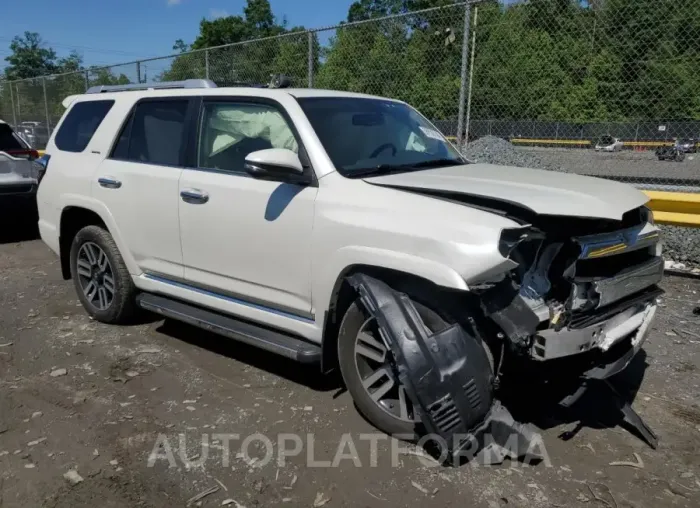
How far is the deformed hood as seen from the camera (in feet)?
9.67

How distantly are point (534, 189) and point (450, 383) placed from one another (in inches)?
45.6

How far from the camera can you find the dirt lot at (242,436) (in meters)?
2.90

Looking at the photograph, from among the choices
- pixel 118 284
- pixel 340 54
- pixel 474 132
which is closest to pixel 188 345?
pixel 118 284

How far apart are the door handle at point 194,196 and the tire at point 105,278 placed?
1070 mm

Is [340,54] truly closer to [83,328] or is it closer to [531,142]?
[531,142]

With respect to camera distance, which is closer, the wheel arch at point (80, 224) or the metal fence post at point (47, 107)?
the wheel arch at point (80, 224)

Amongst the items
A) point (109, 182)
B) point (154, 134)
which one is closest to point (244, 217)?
point (154, 134)

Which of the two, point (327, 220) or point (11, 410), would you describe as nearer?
point (327, 220)

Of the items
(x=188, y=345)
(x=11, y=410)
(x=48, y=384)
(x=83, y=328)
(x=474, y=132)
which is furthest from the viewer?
(x=474, y=132)

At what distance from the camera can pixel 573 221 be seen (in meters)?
3.05

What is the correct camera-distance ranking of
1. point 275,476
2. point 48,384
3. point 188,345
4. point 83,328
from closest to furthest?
1. point 275,476
2. point 48,384
3. point 188,345
4. point 83,328

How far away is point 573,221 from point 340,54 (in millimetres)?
7593

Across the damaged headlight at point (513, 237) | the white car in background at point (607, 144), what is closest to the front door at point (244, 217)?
the damaged headlight at point (513, 237)

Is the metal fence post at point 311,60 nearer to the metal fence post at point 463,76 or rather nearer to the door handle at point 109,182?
the metal fence post at point 463,76
